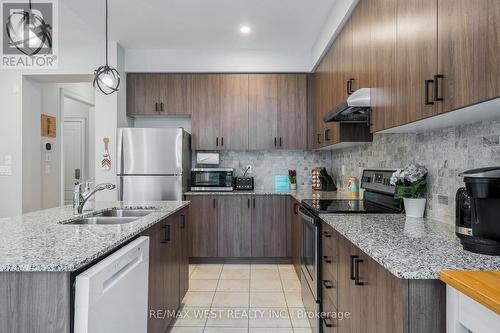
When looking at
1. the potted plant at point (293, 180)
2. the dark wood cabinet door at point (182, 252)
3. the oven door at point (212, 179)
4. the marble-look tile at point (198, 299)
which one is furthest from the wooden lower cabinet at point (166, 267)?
the potted plant at point (293, 180)

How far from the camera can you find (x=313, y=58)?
12.8 ft

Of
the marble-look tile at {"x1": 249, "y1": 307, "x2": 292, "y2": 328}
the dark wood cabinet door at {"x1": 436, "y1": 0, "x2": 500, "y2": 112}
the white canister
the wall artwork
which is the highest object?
the wall artwork

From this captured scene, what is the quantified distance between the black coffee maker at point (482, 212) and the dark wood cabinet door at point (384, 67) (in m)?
0.65

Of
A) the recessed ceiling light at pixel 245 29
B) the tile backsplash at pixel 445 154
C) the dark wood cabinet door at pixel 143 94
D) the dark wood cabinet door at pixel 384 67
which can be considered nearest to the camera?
the tile backsplash at pixel 445 154

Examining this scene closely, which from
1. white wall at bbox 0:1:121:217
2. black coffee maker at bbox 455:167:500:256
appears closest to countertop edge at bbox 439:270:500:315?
black coffee maker at bbox 455:167:500:256

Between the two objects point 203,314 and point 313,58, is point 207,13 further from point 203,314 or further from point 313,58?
point 203,314

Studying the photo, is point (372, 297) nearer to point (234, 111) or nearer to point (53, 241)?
point (53, 241)

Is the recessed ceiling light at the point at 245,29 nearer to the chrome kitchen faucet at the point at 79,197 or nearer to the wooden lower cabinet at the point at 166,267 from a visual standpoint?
the wooden lower cabinet at the point at 166,267

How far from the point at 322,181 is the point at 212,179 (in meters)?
1.35

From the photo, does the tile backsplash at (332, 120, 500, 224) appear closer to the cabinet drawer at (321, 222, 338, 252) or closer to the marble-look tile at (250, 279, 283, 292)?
the cabinet drawer at (321, 222, 338, 252)

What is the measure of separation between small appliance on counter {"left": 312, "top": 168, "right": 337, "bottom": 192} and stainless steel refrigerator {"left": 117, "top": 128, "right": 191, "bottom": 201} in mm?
1665

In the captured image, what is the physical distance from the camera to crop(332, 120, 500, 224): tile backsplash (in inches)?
56.9

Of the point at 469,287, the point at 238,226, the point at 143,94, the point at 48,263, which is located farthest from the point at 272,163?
the point at 469,287

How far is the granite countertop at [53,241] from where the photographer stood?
1.03 meters
